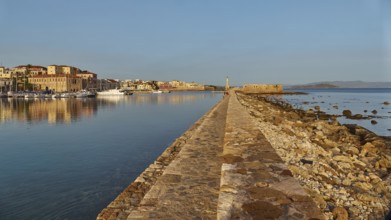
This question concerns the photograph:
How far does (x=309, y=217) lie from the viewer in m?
3.43

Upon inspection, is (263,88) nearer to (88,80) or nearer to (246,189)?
(88,80)

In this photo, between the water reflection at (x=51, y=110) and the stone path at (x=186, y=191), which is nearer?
the stone path at (x=186, y=191)

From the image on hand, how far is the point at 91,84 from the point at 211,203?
14508cm

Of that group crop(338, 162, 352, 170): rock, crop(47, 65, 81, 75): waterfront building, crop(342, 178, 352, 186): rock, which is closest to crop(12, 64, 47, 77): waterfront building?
crop(47, 65, 81, 75): waterfront building

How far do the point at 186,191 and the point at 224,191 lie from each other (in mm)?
1127

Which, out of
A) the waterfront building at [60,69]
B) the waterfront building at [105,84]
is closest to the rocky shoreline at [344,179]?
the waterfront building at [60,69]

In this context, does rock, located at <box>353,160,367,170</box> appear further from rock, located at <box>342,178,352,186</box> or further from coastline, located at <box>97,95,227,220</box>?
coastline, located at <box>97,95,227,220</box>

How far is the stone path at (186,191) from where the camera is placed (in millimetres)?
4297

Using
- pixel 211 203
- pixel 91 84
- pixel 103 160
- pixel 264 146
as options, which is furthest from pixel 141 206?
pixel 91 84

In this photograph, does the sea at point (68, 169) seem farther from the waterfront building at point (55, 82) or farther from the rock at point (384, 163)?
the waterfront building at point (55, 82)

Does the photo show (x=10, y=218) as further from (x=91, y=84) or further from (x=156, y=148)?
(x=91, y=84)

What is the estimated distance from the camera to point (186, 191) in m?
5.16

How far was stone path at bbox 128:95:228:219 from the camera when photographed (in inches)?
169

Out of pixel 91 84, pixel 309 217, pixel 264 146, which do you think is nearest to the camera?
pixel 309 217
